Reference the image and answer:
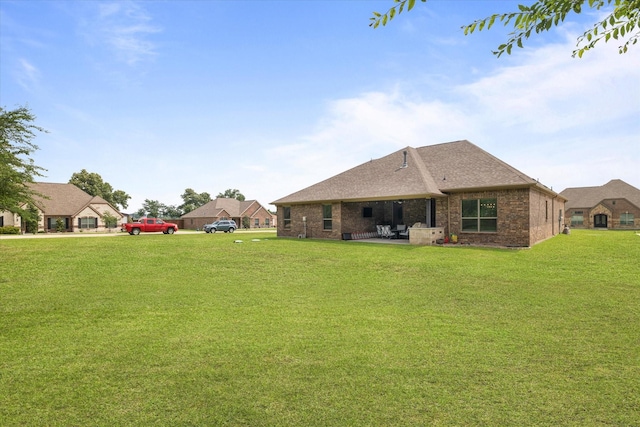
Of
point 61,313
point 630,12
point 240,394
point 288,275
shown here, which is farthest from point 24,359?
point 630,12

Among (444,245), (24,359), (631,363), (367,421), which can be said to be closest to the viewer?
(367,421)

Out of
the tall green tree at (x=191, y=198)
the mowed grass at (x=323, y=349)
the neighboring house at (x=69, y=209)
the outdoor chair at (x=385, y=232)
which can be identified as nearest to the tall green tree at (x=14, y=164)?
the mowed grass at (x=323, y=349)

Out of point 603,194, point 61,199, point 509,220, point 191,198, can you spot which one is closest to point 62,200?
point 61,199

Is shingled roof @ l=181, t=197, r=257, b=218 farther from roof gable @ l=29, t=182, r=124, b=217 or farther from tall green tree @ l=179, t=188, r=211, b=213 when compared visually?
tall green tree @ l=179, t=188, r=211, b=213

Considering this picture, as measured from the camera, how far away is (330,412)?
12.5 feet

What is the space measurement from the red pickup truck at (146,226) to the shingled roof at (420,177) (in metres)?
14.6

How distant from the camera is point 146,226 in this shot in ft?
115

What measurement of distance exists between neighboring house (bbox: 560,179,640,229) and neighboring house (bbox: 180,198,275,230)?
48404mm

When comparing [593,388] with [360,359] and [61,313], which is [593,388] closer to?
[360,359]

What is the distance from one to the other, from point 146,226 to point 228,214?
92.9 ft

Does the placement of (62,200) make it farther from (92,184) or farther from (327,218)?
(327,218)

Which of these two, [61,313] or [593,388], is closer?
[593,388]

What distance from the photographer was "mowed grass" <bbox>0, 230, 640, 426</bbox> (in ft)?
12.7

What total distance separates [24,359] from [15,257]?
12.2m
